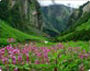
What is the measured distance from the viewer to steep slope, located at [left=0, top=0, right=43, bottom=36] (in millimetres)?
121000

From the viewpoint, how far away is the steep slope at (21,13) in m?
121

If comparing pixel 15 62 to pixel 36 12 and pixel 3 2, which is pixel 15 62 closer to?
pixel 3 2

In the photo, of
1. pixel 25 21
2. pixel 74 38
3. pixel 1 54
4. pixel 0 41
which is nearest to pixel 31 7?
pixel 25 21

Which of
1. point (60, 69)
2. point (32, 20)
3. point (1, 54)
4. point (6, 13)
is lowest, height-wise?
point (32, 20)

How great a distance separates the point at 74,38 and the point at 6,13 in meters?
37.1

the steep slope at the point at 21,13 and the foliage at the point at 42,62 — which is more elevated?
the foliage at the point at 42,62

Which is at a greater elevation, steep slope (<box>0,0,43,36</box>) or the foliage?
the foliage

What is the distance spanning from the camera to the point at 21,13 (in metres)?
140

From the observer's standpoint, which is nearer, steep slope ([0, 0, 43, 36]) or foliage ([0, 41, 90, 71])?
foliage ([0, 41, 90, 71])

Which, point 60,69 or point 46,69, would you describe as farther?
point 46,69

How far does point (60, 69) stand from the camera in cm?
710

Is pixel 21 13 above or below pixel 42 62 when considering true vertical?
below

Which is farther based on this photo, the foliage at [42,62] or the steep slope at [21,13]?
the steep slope at [21,13]

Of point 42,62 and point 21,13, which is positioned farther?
point 21,13
